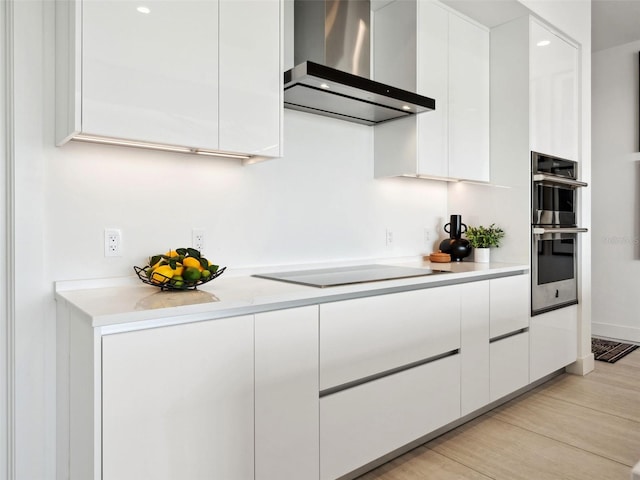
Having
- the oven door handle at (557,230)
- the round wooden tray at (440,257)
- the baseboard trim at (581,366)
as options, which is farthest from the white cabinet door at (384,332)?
the baseboard trim at (581,366)

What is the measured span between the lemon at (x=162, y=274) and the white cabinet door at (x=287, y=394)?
0.36 metres

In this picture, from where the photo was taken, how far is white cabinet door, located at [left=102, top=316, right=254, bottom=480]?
1274mm

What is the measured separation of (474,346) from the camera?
245cm

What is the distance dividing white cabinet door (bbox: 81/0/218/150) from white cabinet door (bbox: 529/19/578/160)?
2203mm

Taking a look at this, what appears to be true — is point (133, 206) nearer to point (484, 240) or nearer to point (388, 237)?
point (388, 237)

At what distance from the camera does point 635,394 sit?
2963mm

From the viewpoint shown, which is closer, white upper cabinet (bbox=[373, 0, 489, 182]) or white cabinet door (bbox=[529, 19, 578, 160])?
white upper cabinet (bbox=[373, 0, 489, 182])

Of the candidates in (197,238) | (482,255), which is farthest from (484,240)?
(197,238)

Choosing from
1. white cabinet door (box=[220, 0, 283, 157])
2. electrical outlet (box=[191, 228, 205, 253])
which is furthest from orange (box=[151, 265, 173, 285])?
white cabinet door (box=[220, 0, 283, 157])

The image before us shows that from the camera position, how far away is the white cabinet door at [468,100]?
2.83 m

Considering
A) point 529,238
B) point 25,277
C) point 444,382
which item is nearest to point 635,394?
point 529,238

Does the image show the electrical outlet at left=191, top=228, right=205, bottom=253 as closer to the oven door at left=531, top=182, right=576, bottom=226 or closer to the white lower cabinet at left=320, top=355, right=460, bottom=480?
the white lower cabinet at left=320, top=355, right=460, bottom=480

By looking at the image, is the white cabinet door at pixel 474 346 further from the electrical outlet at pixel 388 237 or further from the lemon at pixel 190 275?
the lemon at pixel 190 275

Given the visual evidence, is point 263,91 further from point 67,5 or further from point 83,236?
point 83,236
